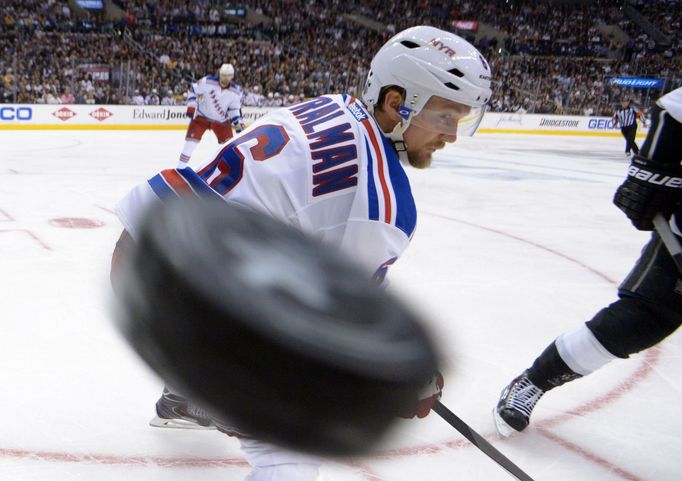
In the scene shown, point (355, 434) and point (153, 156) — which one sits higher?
point (355, 434)

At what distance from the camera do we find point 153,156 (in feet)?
32.1

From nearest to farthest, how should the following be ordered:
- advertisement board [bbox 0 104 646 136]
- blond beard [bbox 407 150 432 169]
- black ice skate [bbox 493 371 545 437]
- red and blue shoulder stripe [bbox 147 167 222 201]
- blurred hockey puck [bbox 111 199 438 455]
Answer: blurred hockey puck [bbox 111 199 438 455], red and blue shoulder stripe [bbox 147 167 222 201], blond beard [bbox 407 150 432 169], black ice skate [bbox 493 371 545 437], advertisement board [bbox 0 104 646 136]

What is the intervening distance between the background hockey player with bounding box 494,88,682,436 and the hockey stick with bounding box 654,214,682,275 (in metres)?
0.02

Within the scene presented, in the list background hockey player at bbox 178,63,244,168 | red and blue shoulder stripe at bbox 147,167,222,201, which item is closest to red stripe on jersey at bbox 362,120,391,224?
red and blue shoulder stripe at bbox 147,167,222,201

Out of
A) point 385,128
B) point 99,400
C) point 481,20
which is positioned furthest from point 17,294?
point 481,20

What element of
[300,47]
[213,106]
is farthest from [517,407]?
[300,47]

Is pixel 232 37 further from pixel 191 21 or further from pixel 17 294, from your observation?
pixel 17 294

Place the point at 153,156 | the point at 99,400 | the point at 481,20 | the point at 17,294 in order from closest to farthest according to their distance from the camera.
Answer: the point at 99,400 < the point at 17,294 < the point at 153,156 < the point at 481,20

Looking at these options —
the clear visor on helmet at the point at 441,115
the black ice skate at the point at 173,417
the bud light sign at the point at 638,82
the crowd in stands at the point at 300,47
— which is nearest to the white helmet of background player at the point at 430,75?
the clear visor on helmet at the point at 441,115

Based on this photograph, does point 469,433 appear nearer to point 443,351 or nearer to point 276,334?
point 443,351

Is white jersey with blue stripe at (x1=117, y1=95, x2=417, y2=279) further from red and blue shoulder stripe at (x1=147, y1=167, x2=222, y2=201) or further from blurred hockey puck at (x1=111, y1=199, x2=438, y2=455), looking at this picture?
blurred hockey puck at (x1=111, y1=199, x2=438, y2=455)

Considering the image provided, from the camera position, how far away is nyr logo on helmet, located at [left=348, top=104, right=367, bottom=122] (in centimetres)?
150

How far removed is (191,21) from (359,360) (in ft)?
75.1

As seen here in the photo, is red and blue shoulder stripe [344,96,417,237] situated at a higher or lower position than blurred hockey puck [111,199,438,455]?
lower
